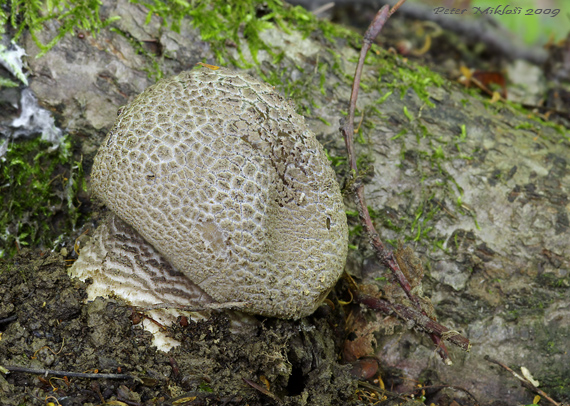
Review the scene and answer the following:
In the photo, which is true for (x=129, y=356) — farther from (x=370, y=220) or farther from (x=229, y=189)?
(x=370, y=220)

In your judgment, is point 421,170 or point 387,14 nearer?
point 387,14

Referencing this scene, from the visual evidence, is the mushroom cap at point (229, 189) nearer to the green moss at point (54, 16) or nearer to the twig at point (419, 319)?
the twig at point (419, 319)

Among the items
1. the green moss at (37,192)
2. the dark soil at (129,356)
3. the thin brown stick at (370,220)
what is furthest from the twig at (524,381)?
the green moss at (37,192)

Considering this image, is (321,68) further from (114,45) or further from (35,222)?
(35,222)

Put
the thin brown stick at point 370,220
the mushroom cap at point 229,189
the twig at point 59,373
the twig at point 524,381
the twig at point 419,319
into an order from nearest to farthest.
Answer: the twig at point 59,373 → the mushroom cap at point 229,189 → the twig at point 419,319 → the thin brown stick at point 370,220 → the twig at point 524,381

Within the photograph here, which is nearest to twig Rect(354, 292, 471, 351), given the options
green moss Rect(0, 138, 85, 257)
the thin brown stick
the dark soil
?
the thin brown stick

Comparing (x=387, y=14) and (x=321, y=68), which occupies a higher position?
(x=387, y=14)

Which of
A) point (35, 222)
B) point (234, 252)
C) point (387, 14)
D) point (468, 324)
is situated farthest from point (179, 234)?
point (468, 324)
